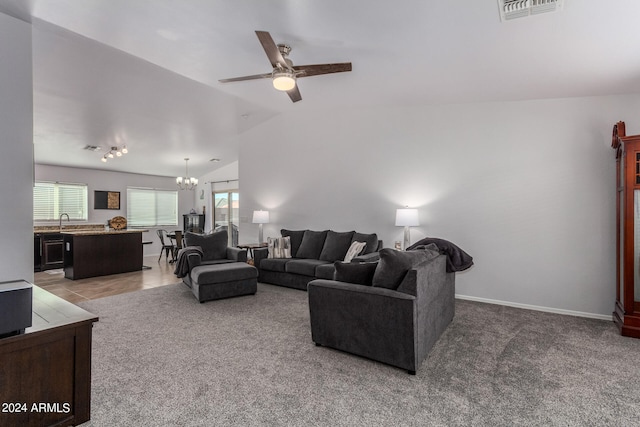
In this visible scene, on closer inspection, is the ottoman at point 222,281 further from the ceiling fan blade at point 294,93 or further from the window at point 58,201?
the window at point 58,201

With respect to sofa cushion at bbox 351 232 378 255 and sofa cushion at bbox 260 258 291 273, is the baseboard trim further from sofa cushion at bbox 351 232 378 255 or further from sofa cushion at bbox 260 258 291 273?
sofa cushion at bbox 260 258 291 273

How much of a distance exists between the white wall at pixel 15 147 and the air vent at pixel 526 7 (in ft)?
13.4

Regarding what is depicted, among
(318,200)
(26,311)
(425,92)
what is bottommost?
(26,311)

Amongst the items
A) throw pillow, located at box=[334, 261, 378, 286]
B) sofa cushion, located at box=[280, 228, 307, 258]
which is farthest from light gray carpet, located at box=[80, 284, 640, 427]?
sofa cushion, located at box=[280, 228, 307, 258]

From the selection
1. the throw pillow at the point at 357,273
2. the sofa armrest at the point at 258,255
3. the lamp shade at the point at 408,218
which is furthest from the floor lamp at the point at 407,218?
the sofa armrest at the point at 258,255

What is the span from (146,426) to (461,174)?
14.4 ft

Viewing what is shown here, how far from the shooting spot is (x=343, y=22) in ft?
8.81

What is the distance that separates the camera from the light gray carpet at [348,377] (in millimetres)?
1893

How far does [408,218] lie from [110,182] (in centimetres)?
802

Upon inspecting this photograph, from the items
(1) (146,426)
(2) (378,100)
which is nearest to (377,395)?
(1) (146,426)

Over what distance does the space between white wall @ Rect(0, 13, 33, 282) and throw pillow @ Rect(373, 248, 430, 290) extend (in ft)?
10.6

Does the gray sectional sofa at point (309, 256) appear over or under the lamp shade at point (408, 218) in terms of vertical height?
under

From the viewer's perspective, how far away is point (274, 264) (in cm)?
530

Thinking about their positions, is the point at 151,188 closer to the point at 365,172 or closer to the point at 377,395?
the point at 365,172
